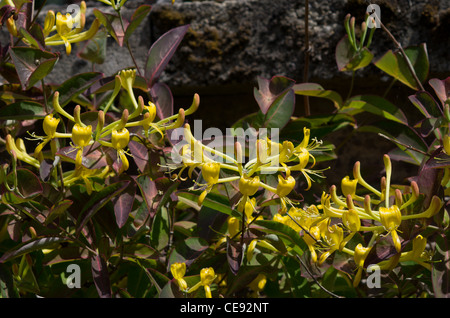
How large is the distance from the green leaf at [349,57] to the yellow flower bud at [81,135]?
57 cm

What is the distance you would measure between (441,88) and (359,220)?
0.36 meters

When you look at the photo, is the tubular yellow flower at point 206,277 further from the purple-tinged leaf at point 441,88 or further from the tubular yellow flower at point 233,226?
the purple-tinged leaf at point 441,88

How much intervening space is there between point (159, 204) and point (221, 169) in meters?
0.13

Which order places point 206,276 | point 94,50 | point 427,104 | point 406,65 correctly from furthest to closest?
1. point 94,50
2. point 406,65
3. point 427,104
4. point 206,276

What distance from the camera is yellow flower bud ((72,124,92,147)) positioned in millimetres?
846

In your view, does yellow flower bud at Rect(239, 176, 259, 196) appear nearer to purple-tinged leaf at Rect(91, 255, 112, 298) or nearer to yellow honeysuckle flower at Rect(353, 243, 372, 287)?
yellow honeysuckle flower at Rect(353, 243, 372, 287)

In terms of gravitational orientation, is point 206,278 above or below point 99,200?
below

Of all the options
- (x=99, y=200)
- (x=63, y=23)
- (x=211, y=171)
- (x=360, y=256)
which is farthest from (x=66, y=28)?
(x=360, y=256)

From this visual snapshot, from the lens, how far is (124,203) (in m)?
0.96

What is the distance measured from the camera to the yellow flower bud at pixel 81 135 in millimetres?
846

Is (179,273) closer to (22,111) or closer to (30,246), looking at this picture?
(30,246)

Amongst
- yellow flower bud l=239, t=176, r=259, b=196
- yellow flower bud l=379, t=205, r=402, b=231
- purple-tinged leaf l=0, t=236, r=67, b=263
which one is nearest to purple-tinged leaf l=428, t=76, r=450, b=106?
yellow flower bud l=379, t=205, r=402, b=231

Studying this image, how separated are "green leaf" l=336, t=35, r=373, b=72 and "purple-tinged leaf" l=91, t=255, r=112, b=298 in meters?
0.64
